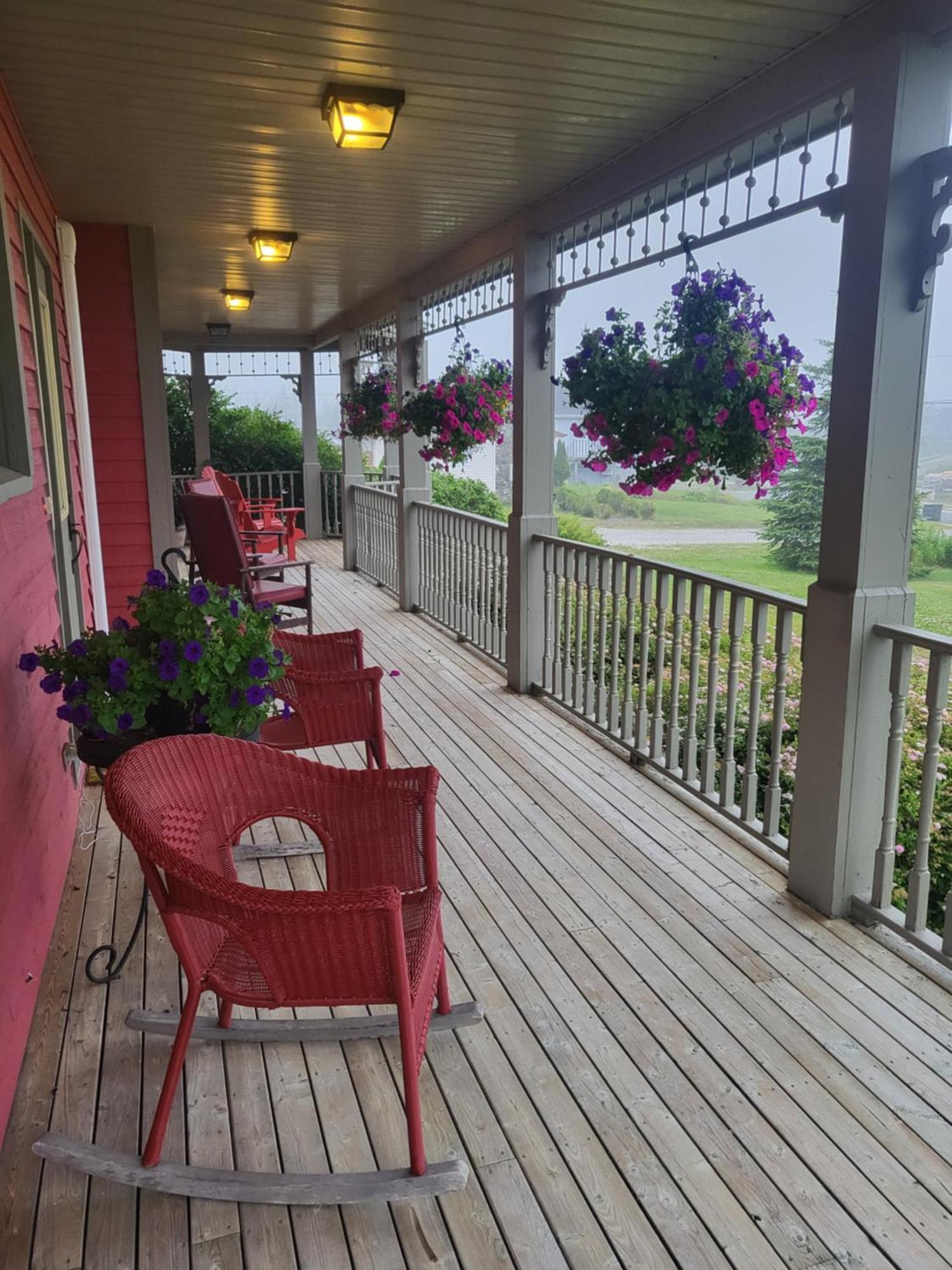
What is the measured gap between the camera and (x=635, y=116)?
10.6ft

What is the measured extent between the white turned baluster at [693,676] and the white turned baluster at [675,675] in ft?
0.17

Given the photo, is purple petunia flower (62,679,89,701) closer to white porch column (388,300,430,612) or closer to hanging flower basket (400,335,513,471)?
hanging flower basket (400,335,513,471)

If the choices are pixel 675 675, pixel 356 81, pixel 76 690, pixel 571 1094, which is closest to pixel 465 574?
pixel 675 675

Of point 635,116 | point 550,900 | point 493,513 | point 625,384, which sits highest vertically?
point 635,116

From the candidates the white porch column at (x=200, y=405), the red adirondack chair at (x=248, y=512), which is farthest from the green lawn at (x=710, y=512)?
the white porch column at (x=200, y=405)

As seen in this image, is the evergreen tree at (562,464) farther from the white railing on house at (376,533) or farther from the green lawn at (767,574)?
the white railing on house at (376,533)

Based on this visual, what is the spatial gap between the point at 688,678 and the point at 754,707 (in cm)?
105

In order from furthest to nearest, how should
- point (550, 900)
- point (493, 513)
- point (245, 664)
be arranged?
point (493, 513) → point (550, 900) → point (245, 664)

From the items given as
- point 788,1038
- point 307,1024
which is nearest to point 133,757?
point 307,1024

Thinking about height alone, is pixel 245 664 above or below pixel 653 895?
above

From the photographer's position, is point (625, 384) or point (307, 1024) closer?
point (307, 1024)

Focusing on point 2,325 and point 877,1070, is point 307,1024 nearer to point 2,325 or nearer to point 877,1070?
point 877,1070

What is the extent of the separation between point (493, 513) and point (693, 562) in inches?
91.2

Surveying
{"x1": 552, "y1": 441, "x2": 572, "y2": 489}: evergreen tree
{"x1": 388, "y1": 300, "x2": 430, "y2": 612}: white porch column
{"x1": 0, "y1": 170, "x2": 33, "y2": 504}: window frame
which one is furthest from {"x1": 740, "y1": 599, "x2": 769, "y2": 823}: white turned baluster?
{"x1": 388, "y1": 300, "x2": 430, "y2": 612}: white porch column
